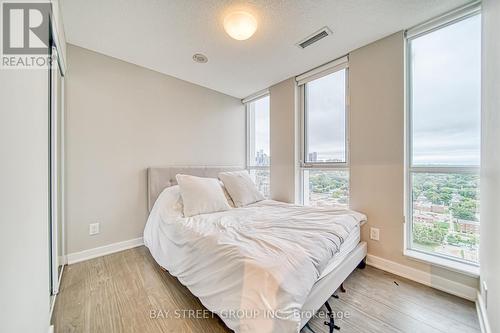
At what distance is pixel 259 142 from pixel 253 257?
276 cm

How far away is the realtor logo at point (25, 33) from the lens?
0.79 m

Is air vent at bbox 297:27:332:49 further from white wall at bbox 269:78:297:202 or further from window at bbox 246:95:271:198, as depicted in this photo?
window at bbox 246:95:271:198

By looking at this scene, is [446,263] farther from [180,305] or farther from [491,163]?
[180,305]

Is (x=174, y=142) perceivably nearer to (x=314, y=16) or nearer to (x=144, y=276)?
(x=144, y=276)

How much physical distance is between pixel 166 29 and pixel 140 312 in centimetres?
247

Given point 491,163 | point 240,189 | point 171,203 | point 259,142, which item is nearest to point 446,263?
point 491,163

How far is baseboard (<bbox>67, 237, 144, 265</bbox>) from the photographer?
2164 mm

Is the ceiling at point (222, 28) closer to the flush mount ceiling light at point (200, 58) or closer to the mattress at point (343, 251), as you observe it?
the flush mount ceiling light at point (200, 58)

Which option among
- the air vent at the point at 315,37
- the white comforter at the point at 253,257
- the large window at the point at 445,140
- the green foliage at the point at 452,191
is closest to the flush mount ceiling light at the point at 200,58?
the air vent at the point at 315,37

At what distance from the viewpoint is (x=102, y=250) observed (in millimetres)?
2346

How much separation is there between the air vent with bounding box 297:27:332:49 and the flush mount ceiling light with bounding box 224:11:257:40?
0.68 m

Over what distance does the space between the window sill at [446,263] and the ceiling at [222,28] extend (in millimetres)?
2191

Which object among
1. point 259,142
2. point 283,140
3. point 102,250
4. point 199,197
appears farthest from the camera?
point 259,142

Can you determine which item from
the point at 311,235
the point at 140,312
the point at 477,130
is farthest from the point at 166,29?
the point at 477,130
